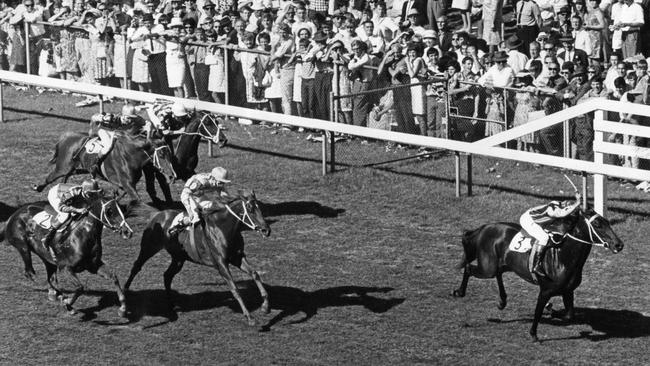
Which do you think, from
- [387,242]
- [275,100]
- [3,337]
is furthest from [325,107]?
[3,337]

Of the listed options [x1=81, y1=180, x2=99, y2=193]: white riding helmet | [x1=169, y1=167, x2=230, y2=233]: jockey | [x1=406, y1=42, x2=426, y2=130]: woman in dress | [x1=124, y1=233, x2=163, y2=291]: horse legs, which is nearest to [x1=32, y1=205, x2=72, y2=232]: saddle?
[x1=81, y1=180, x2=99, y2=193]: white riding helmet

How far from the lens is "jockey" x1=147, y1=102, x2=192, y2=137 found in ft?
73.9

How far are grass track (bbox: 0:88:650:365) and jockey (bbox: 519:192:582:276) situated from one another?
92 centimetres

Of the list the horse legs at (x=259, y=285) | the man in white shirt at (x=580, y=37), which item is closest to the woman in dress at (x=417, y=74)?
the man in white shirt at (x=580, y=37)

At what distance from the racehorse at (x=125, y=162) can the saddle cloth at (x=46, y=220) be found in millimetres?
3437

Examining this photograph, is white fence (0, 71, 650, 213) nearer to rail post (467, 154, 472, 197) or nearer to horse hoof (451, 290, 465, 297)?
rail post (467, 154, 472, 197)

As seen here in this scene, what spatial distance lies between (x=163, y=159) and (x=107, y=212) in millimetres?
4210

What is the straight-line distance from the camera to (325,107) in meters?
25.5

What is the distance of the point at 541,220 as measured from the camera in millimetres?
17203

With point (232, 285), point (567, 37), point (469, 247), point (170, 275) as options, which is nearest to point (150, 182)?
point (170, 275)

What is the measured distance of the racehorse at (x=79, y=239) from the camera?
17.7 m

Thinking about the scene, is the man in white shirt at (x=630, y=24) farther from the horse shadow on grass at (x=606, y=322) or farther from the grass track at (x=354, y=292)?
the horse shadow on grass at (x=606, y=322)

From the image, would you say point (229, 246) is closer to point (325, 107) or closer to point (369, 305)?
point (369, 305)

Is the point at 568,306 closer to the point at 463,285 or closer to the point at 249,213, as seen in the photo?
the point at 463,285
